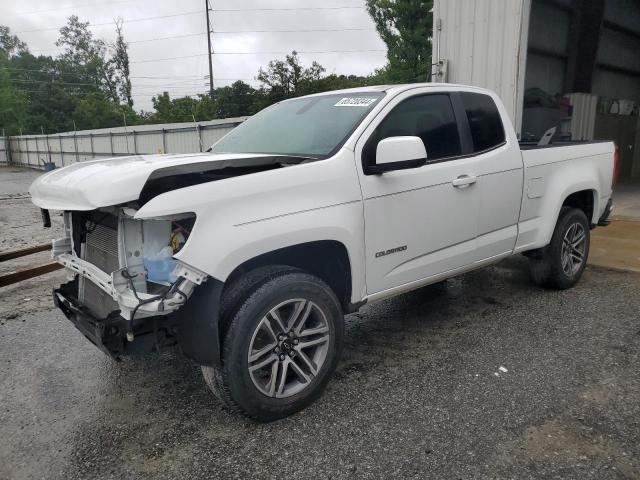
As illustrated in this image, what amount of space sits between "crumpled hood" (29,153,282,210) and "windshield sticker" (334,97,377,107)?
1100mm

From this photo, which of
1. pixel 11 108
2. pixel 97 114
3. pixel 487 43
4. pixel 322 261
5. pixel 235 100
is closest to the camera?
pixel 322 261

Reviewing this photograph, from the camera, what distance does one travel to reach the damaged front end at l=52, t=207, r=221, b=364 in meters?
2.50

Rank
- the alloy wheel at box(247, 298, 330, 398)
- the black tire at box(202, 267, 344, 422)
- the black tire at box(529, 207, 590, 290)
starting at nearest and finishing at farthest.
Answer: the black tire at box(202, 267, 344, 422)
the alloy wheel at box(247, 298, 330, 398)
the black tire at box(529, 207, 590, 290)

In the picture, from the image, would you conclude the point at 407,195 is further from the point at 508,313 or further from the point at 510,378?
the point at 508,313

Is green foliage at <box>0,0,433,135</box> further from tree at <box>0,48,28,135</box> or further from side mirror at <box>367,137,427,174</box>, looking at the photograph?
side mirror at <box>367,137,427,174</box>

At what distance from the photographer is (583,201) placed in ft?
17.5

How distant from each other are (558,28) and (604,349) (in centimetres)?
1127

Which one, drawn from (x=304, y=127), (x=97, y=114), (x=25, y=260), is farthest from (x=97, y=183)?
(x=97, y=114)

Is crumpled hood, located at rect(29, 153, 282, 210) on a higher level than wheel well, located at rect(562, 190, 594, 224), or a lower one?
higher

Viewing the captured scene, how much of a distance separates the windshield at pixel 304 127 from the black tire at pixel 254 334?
2.96 feet

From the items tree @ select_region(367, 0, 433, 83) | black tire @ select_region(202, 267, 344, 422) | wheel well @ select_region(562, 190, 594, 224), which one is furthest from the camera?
tree @ select_region(367, 0, 433, 83)

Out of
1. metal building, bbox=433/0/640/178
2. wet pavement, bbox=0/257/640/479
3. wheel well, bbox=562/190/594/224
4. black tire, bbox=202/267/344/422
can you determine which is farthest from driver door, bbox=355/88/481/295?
metal building, bbox=433/0/640/178

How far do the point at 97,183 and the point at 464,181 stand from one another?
2544 mm

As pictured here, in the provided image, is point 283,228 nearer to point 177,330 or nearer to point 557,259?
point 177,330
